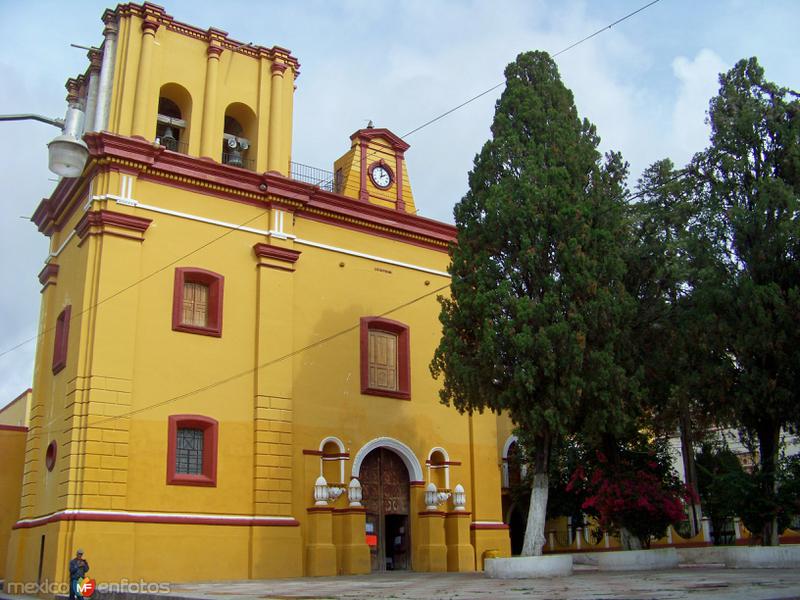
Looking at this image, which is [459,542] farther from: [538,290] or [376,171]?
[376,171]

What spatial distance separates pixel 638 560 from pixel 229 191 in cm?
1265

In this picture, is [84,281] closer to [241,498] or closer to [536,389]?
[241,498]

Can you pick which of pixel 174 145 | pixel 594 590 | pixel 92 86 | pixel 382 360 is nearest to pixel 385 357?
pixel 382 360

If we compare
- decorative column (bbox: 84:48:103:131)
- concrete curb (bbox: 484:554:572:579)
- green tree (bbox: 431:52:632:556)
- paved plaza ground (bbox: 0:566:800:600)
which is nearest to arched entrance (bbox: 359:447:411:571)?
green tree (bbox: 431:52:632:556)

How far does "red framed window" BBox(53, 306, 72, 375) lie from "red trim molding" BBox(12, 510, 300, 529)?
3.46m

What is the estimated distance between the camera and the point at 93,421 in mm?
17594

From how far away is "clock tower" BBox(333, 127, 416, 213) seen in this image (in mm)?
23859

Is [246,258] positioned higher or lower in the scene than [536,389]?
higher

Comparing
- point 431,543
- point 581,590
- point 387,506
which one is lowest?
point 581,590

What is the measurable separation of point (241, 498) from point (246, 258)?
19.0 ft

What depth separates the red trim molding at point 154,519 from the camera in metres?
16.9

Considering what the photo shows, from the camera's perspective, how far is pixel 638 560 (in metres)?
17.0

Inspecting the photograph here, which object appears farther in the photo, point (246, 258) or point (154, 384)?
point (246, 258)

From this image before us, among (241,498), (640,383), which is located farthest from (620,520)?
(241,498)
